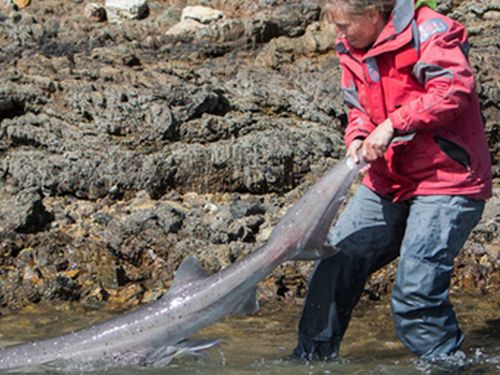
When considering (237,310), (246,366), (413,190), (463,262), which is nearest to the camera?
(237,310)

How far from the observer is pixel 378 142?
402 cm

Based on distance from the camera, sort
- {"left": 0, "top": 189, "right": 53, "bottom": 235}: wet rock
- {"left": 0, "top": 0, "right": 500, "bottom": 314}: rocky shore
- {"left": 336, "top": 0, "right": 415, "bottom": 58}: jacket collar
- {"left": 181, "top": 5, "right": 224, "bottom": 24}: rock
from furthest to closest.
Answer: {"left": 181, "top": 5, "right": 224, "bottom": 24}: rock
{"left": 0, "top": 189, "right": 53, "bottom": 235}: wet rock
{"left": 0, "top": 0, "right": 500, "bottom": 314}: rocky shore
{"left": 336, "top": 0, "right": 415, "bottom": 58}: jacket collar

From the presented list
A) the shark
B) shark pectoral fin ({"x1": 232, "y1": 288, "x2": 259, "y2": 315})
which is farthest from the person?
shark pectoral fin ({"x1": 232, "y1": 288, "x2": 259, "y2": 315})

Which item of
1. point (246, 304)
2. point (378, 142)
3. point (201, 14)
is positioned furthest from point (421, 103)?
point (201, 14)

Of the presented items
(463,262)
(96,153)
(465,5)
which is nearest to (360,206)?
(463,262)

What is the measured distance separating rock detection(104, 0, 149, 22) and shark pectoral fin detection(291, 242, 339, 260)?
6.11 meters

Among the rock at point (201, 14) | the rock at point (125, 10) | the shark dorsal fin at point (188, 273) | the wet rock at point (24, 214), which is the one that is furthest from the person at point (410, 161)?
the rock at point (125, 10)

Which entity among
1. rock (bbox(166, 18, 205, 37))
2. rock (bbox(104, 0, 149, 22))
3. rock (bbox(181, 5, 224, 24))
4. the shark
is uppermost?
rock (bbox(104, 0, 149, 22))

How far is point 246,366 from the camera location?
473 centimetres

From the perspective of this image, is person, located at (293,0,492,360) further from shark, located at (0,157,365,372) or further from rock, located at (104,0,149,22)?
rock, located at (104,0,149,22)

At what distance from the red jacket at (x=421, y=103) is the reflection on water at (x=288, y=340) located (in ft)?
3.06

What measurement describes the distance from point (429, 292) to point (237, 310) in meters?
0.90

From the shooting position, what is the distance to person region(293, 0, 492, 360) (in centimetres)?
396

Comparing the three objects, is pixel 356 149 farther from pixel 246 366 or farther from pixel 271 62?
pixel 271 62
